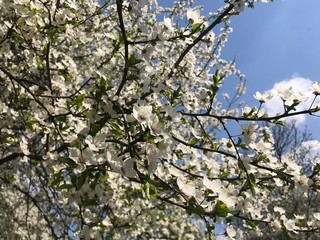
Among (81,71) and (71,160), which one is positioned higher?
(81,71)

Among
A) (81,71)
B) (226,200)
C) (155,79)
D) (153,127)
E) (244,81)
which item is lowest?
(226,200)

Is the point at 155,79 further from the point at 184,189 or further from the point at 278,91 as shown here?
the point at 184,189

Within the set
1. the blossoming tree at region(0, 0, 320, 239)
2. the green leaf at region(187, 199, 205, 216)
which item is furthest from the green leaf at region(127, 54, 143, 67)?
the green leaf at region(187, 199, 205, 216)

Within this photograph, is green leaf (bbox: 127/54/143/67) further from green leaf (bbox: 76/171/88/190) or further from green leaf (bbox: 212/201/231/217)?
green leaf (bbox: 212/201/231/217)

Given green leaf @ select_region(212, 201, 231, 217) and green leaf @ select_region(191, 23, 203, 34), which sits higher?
green leaf @ select_region(191, 23, 203, 34)

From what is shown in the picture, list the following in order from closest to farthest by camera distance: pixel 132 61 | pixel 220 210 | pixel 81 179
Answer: pixel 220 210, pixel 81 179, pixel 132 61

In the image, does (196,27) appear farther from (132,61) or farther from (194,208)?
(194,208)

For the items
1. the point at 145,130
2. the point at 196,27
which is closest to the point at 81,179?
the point at 145,130

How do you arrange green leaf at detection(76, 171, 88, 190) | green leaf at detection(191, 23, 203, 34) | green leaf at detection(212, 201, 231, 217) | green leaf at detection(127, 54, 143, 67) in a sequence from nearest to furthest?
green leaf at detection(212, 201, 231, 217) < green leaf at detection(76, 171, 88, 190) < green leaf at detection(127, 54, 143, 67) < green leaf at detection(191, 23, 203, 34)

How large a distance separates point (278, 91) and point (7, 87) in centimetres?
277

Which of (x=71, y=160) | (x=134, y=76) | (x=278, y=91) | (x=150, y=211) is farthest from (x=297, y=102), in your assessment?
(x=150, y=211)

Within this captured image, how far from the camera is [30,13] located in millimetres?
2777

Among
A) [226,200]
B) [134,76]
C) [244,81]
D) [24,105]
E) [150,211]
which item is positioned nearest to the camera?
[226,200]

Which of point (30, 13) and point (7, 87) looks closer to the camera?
point (30, 13)
